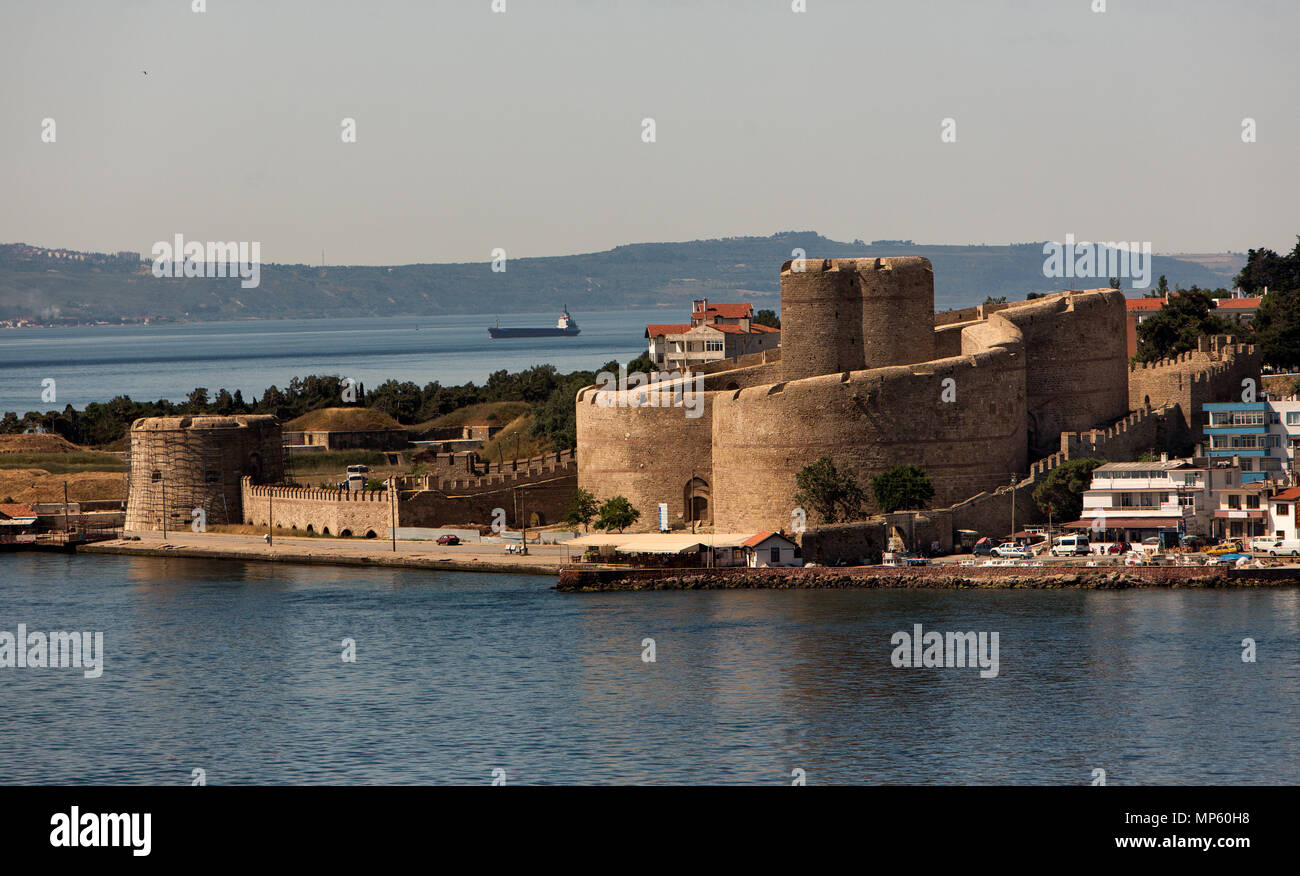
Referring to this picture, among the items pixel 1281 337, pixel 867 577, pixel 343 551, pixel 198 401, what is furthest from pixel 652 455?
pixel 198 401

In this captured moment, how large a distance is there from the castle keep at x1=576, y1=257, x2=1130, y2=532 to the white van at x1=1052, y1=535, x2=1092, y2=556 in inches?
129

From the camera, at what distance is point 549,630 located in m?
46.0

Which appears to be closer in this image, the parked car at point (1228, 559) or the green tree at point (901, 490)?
the parked car at point (1228, 559)

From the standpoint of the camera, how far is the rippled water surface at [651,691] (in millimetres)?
34406

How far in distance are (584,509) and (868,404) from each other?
A: 9.82 m

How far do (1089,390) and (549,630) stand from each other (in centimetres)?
2115

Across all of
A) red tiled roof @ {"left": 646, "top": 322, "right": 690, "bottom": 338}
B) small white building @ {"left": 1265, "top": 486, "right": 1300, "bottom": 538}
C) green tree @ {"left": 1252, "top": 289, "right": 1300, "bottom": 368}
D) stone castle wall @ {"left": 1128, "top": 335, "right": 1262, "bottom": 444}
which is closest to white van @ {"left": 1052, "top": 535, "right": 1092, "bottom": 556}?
small white building @ {"left": 1265, "top": 486, "right": 1300, "bottom": 538}

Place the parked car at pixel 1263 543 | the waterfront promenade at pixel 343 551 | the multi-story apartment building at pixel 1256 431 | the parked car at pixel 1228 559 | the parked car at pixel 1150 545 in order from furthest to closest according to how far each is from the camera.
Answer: the multi-story apartment building at pixel 1256 431 → the waterfront promenade at pixel 343 551 → the parked car at pixel 1150 545 → the parked car at pixel 1263 543 → the parked car at pixel 1228 559

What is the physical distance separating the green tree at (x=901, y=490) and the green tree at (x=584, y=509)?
9409 millimetres

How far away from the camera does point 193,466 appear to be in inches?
2665

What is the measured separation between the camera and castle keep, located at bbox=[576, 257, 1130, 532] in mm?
53250

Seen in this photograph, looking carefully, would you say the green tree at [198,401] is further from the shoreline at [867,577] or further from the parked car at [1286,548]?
the parked car at [1286,548]

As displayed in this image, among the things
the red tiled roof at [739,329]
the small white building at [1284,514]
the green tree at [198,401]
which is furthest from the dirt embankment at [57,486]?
the small white building at [1284,514]

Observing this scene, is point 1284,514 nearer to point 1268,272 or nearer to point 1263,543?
point 1263,543
